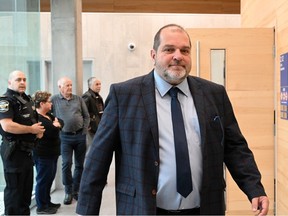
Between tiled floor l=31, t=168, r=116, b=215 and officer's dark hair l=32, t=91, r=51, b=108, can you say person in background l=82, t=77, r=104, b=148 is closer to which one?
tiled floor l=31, t=168, r=116, b=215

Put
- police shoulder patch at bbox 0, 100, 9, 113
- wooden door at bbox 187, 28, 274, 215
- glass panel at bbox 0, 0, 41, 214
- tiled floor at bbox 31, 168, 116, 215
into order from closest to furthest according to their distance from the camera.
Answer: police shoulder patch at bbox 0, 100, 9, 113 → wooden door at bbox 187, 28, 274, 215 → glass panel at bbox 0, 0, 41, 214 → tiled floor at bbox 31, 168, 116, 215

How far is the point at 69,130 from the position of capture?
15.4 feet

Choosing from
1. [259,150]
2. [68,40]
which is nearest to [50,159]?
[68,40]

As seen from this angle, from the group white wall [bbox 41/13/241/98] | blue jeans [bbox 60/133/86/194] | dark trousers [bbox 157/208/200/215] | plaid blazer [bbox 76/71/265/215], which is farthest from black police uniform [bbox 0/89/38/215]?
white wall [bbox 41/13/241/98]

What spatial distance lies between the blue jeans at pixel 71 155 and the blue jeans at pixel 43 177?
0.48m

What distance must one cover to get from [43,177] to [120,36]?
4.89 m

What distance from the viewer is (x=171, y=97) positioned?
169cm

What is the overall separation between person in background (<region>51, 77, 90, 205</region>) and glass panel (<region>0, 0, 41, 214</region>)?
14.6 inches

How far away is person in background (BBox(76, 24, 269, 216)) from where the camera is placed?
5.19 ft

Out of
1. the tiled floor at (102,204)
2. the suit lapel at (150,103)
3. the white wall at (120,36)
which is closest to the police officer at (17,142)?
the tiled floor at (102,204)

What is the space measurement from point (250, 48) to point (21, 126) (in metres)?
2.34

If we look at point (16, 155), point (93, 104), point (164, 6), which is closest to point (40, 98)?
point (16, 155)

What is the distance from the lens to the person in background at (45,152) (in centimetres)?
401

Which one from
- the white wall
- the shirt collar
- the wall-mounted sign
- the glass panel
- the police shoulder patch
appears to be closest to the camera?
the shirt collar
